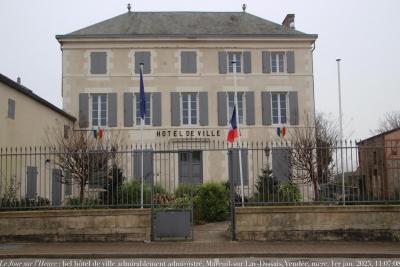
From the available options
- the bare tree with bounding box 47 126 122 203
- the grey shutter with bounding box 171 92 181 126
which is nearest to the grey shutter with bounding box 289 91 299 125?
the grey shutter with bounding box 171 92 181 126

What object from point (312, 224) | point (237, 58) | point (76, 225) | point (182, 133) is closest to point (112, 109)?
point (182, 133)

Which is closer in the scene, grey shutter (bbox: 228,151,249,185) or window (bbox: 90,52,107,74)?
grey shutter (bbox: 228,151,249,185)

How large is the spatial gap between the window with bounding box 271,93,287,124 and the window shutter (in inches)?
101

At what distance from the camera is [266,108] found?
25.3 m

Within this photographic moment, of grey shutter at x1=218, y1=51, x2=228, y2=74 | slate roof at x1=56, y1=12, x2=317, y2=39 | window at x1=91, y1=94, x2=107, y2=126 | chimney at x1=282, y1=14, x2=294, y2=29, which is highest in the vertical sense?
chimney at x1=282, y1=14, x2=294, y2=29

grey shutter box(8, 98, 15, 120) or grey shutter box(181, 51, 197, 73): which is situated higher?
grey shutter box(181, 51, 197, 73)

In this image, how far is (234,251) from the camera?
10164 millimetres

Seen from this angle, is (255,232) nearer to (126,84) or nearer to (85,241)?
(85,241)

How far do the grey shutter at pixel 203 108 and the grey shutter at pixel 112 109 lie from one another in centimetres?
435

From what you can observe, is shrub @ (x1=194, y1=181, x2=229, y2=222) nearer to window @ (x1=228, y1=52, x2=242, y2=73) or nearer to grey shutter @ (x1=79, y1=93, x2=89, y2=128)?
grey shutter @ (x1=79, y1=93, x2=89, y2=128)

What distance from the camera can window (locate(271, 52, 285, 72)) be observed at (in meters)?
25.9

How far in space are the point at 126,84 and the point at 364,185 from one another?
51.5ft

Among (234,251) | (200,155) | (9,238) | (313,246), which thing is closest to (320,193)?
(313,246)

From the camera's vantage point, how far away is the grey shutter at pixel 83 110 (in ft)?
80.4
